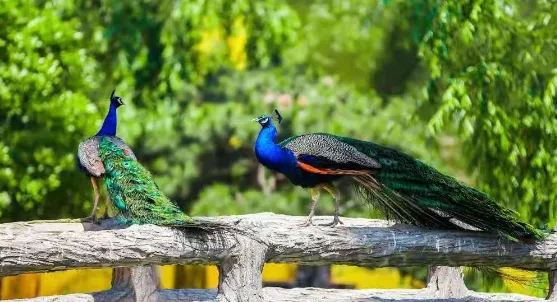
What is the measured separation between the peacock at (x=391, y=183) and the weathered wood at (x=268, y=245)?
85 millimetres

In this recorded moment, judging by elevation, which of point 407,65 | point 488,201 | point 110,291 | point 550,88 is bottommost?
point 110,291

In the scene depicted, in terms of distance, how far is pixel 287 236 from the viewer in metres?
5.80

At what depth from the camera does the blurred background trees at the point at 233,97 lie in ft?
29.4

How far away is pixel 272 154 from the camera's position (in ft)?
19.8

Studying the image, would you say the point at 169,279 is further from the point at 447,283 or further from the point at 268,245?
the point at 268,245

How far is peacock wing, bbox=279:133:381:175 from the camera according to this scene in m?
6.02

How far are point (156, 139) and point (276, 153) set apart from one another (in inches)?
235

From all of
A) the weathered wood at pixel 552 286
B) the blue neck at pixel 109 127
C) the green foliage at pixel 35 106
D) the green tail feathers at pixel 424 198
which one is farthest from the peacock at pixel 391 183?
the green foliage at pixel 35 106

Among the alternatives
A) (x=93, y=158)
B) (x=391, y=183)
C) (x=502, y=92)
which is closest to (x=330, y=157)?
(x=391, y=183)

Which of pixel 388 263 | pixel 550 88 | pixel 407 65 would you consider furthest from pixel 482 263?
pixel 407 65

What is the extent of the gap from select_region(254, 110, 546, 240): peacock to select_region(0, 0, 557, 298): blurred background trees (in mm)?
911

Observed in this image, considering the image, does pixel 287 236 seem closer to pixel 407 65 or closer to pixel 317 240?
pixel 317 240

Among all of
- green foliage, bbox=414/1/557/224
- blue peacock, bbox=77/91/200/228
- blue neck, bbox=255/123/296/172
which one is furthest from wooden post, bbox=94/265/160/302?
green foliage, bbox=414/1/557/224

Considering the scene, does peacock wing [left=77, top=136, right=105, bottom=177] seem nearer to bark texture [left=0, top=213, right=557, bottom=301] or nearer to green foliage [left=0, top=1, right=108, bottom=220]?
bark texture [left=0, top=213, right=557, bottom=301]
